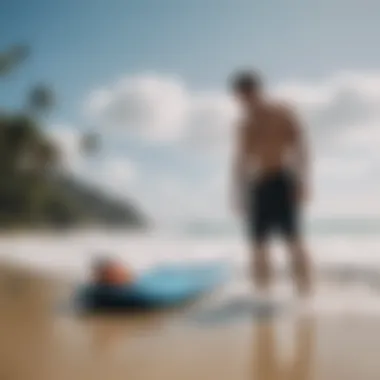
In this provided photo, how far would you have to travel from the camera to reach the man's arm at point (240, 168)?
62.2 inches

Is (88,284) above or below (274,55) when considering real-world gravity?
below

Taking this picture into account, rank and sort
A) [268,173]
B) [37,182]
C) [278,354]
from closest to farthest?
[278,354], [268,173], [37,182]

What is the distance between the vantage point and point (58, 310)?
1593 mm

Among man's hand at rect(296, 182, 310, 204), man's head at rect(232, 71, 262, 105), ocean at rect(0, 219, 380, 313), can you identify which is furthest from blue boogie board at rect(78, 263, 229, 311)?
man's head at rect(232, 71, 262, 105)

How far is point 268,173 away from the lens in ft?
5.16

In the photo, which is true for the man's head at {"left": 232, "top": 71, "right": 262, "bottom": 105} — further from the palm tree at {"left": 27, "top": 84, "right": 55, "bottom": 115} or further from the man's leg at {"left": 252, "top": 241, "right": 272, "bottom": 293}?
the palm tree at {"left": 27, "top": 84, "right": 55, "bottom": 115}

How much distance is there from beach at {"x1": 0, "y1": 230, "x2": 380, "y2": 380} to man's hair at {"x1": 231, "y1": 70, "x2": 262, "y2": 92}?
49 centimetres

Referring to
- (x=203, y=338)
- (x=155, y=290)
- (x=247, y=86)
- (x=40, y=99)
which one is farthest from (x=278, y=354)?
(x=40, y=99)

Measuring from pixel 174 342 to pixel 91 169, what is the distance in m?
0.48

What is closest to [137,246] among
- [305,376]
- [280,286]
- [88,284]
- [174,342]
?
[88,284]

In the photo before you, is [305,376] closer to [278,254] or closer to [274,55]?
[278,254]

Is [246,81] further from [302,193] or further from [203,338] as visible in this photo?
[203,338]

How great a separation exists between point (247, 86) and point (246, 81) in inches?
0.6

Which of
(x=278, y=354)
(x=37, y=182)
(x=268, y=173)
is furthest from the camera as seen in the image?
(x=37, y=182)
